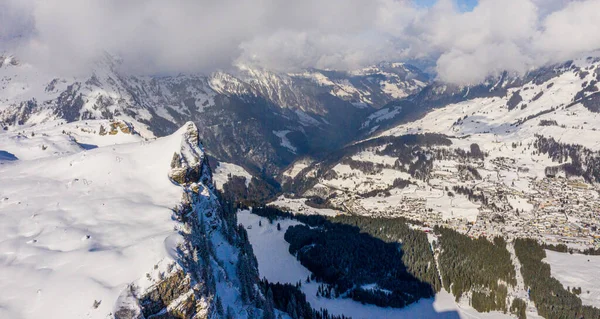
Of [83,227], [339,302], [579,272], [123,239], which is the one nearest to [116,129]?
[339,302]

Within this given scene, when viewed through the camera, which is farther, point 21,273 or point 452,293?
point 452,293

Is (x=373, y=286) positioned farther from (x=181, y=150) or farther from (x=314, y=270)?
(x=181, y=150)

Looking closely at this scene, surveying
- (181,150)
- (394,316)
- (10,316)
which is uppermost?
(181,150)

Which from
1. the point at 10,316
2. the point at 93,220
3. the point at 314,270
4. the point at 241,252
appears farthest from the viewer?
the point at 314,270

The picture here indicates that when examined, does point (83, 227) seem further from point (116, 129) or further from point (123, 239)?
point (116, 129)

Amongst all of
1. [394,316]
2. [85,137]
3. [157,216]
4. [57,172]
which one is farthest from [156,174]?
[85,137]

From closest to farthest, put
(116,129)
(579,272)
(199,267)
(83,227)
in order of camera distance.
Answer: (199,267), (83,227), (579,272), (116,129)

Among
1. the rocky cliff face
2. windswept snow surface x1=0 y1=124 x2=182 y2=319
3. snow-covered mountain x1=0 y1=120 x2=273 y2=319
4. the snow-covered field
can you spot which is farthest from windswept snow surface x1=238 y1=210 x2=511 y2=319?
windswept snow surface x1=0 y1=124 x2=182 y2=319
